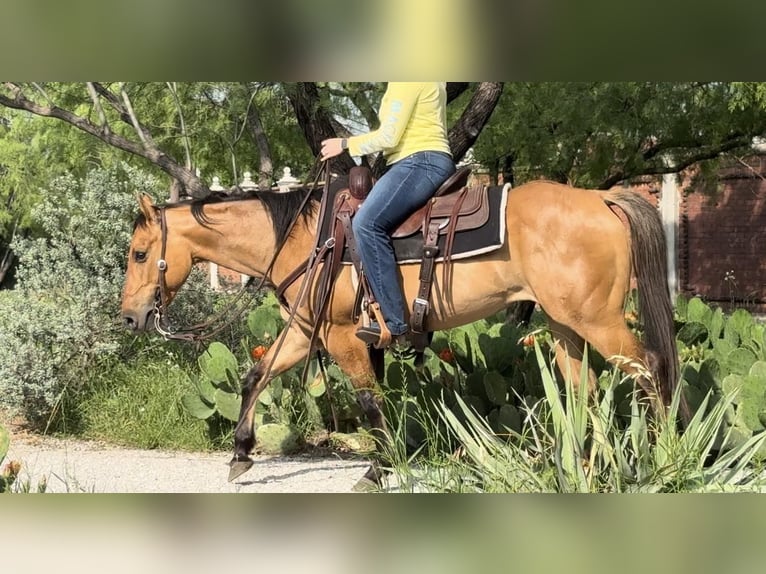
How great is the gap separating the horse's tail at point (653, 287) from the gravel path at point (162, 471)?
207cm

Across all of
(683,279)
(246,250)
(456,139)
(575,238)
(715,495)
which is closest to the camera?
(715,495)

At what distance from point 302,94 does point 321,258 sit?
274 centimetres

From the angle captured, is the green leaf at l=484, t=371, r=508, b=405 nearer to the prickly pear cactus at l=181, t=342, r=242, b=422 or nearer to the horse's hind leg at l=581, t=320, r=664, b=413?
the horse's hind leg at l=581, t=320, r=664, b=413

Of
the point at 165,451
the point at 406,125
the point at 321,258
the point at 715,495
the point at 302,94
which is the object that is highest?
the point at 302,94

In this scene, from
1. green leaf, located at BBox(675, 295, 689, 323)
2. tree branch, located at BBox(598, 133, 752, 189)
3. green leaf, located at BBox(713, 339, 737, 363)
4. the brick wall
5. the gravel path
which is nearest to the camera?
the gravel path

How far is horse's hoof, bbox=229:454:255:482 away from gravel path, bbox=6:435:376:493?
73 mm

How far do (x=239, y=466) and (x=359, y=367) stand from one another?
1.08 meters

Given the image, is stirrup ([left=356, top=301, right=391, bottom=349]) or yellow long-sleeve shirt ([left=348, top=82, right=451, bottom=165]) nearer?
yellow long-sleeve shirt ([left=348, top=82, right=451, bottom=165])

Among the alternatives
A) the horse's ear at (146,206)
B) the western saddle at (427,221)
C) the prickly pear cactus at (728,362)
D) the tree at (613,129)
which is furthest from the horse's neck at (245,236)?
the tree at (613,129)

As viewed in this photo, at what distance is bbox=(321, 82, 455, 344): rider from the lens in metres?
4.18

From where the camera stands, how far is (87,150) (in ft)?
33.4

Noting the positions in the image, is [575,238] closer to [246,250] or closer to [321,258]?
[321,258]

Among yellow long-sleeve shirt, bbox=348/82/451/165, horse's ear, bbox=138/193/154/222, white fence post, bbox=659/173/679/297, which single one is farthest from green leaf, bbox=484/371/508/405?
white fence post, bbox=659/173/679/297

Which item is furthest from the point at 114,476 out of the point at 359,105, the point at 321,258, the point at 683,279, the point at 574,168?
the point at 683,279
